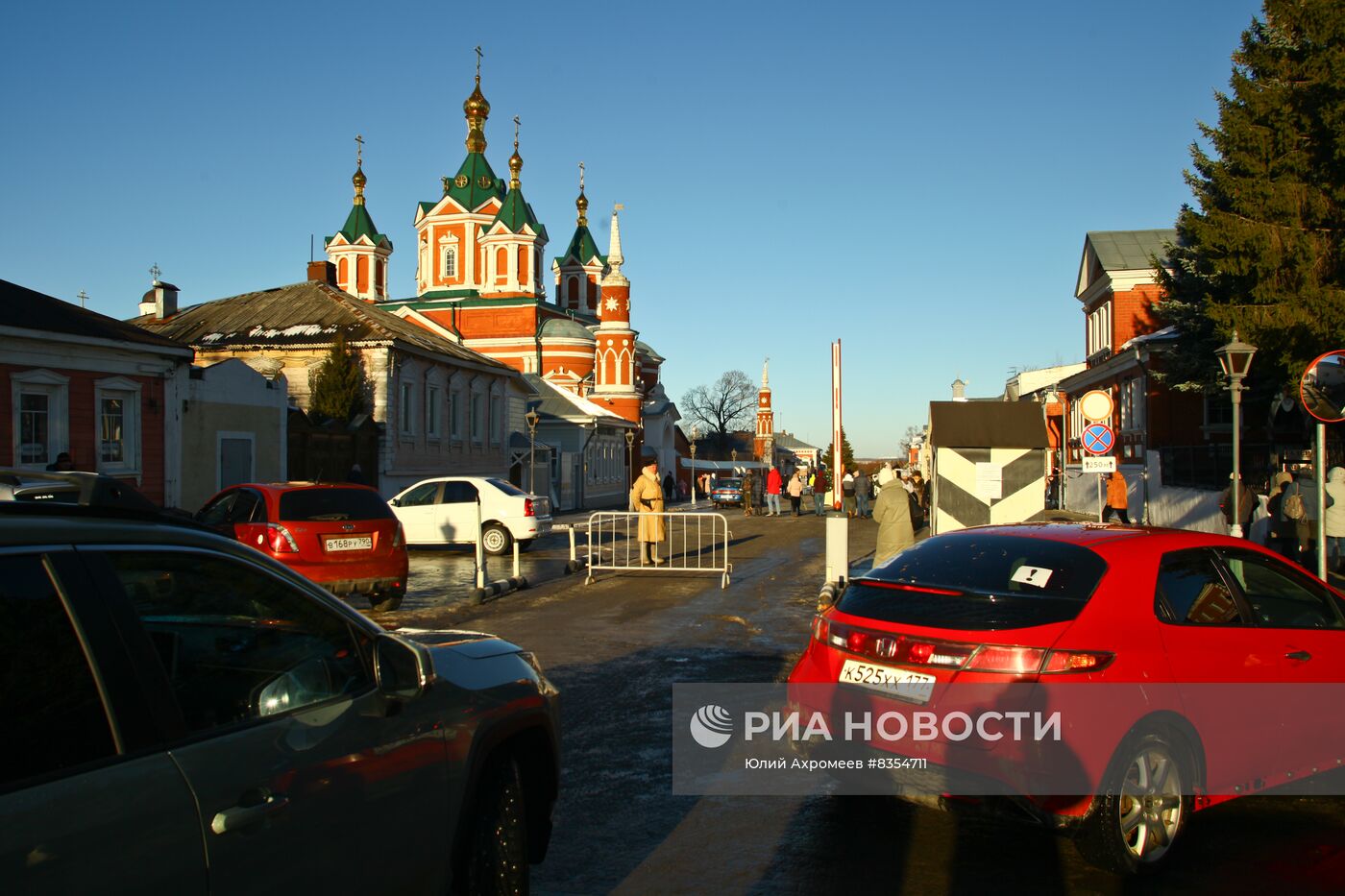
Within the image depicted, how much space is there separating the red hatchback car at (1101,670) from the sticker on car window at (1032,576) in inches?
0.4

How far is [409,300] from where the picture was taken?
68.9 metres

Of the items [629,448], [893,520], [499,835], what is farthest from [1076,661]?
[629,448]

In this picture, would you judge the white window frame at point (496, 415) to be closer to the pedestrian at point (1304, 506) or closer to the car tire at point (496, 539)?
the car tire at point (496, 539)

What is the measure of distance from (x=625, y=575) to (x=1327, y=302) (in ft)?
44.8

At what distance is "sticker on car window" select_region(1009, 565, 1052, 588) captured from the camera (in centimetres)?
532

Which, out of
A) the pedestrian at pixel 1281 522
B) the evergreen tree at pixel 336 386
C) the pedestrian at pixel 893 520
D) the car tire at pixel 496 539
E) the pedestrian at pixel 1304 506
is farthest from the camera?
the evergreen tree at pixel 336 386

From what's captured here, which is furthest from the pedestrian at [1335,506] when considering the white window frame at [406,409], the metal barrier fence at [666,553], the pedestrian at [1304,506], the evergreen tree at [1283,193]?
the white window frame at [406,409]

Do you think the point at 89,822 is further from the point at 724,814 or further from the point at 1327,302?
the point at 1327,302

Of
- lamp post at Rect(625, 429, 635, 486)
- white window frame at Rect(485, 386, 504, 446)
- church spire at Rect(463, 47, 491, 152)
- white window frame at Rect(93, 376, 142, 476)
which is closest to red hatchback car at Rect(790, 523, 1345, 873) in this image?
white window frame at Rect(93, 376, 142, 476)

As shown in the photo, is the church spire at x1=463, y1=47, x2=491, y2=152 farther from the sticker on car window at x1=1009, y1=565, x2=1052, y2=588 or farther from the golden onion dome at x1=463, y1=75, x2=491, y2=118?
the sticker on car window at x1=1009, y1=565, x2=1052, y2=588

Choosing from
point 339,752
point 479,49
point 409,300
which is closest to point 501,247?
point 409,300

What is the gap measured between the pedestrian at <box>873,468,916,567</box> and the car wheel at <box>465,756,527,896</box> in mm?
7963

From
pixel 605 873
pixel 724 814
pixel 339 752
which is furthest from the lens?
pixel 724 814

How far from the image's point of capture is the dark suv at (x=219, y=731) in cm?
232
